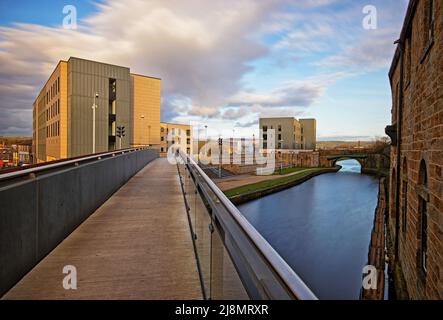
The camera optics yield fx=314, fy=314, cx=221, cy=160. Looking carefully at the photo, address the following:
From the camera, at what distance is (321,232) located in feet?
82.5

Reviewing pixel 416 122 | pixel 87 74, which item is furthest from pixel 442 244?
pixel 87 74

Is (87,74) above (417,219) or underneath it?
above

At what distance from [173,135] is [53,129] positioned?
75.8 feet

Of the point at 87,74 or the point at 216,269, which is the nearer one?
the point at 216,269

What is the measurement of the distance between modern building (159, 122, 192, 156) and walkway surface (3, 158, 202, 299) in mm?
46950

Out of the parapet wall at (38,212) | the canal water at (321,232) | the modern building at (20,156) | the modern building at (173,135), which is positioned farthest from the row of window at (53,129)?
the parapet wall at (38,212)

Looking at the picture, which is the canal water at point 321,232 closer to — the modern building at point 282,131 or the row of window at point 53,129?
the row of window at point 53,129

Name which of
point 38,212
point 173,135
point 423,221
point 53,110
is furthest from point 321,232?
point 173,135

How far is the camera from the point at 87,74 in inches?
1267

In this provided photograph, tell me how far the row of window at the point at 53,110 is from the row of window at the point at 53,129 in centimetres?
114

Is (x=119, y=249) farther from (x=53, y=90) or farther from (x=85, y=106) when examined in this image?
(x=53, y=90)
